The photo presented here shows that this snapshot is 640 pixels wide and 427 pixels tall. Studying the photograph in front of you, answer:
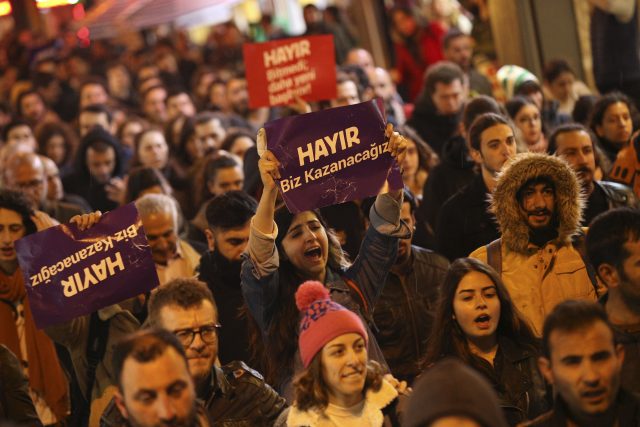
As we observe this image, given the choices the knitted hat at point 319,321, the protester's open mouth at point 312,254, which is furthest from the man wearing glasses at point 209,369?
the protester's open mouth at point 312,254

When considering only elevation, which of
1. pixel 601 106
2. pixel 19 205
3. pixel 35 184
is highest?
pixel 19 205

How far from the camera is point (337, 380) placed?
599cm

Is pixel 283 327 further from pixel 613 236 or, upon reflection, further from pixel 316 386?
pixel 613 236

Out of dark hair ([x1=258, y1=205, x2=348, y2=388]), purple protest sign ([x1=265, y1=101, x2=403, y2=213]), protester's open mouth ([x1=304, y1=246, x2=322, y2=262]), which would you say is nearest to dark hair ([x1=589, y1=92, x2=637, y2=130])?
purple protest sign ([x1=265, y1=101, x2=403, y2=213])

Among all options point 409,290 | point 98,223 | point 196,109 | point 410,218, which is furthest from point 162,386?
point 196,109

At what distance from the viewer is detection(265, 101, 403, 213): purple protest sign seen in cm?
704

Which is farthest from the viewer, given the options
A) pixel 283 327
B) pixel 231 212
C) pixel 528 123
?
pixel 528 123

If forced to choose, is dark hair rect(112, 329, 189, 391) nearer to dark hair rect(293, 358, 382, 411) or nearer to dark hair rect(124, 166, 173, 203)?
dark hair rect(293, 358, 382, 411)

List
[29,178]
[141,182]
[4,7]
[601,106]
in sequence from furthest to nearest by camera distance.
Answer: [4,7], [29,178], [141,182], [601,106]

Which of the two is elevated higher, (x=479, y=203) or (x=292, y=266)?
(x=292, y=266)

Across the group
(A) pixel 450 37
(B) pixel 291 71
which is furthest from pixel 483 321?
(A) pixel 450 37

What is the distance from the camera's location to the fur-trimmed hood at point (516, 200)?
746cm

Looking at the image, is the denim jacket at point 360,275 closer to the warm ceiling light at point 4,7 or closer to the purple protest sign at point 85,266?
the purple protest sign at point 85,266

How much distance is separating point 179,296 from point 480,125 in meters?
3.16
